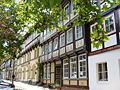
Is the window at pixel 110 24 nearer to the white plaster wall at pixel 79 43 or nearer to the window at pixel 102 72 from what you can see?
the window at pixel 102 72

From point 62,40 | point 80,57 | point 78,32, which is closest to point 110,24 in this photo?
point 80,57

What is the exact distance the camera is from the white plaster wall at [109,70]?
50.2 ft

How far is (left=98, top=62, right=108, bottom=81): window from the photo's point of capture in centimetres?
1708

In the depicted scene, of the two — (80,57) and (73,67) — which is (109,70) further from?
Result: (73,67)

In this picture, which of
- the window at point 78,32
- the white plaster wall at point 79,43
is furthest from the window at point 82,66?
the window at point 78,32

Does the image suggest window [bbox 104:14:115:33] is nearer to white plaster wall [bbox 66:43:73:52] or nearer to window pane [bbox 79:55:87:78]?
window pane [bbox 79:55:87:78]

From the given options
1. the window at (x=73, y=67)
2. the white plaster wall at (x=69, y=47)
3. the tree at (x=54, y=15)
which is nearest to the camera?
the tree at (x=54, y=15)

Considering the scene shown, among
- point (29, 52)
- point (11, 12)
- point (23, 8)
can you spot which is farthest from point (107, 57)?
point (29, 52)

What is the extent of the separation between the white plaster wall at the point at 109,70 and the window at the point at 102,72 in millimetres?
300

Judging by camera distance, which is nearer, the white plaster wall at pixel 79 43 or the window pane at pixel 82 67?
the window pane at pixel 82 67

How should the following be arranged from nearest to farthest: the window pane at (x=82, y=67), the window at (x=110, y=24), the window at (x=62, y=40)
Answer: the window at (x=110, y=24)
the window pane at (x=82, y=67)
the window at (x=62, y=40)

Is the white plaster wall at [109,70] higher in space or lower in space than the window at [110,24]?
lower

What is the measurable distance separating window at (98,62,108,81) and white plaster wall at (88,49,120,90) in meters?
0.30

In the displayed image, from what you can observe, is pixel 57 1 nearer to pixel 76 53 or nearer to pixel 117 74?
pixel 117 74
